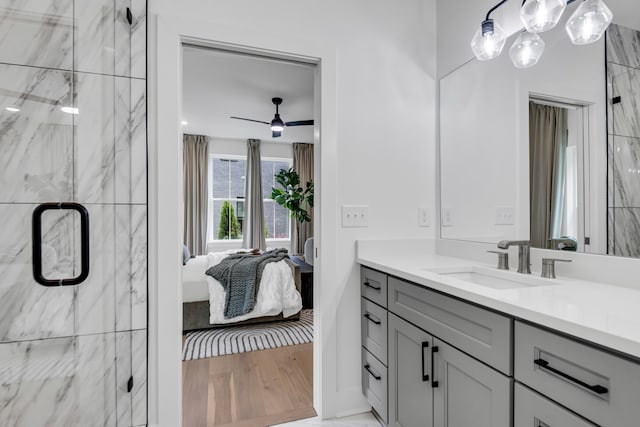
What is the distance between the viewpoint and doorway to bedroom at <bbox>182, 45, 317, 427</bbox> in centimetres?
209

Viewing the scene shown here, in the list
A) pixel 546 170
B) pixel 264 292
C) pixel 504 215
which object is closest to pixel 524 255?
pixel 504 215

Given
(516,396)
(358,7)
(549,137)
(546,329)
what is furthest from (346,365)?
(358,7)

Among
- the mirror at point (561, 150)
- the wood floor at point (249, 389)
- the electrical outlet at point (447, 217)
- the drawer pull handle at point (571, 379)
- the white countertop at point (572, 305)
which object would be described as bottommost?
the wood floor at point (249, 389)

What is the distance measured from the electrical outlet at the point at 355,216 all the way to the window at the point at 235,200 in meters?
4.85

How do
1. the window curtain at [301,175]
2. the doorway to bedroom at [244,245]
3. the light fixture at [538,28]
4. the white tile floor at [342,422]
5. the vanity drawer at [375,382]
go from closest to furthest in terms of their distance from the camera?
the light fixture at [538,28]
the vanity drawer at [375,382]
the white tile floor at [342,422]
the doorway to bedroom at [244,245]
the window curtain at [301,175]

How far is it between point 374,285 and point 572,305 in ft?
3.06

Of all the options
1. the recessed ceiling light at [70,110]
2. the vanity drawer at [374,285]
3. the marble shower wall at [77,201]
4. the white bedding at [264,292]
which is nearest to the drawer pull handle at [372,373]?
the vanity drawer at [374,285]

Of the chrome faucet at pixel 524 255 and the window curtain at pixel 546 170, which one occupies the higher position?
the window curtain at pixel 546 170

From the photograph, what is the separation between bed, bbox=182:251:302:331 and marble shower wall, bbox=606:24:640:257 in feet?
8.72

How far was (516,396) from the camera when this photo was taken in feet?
2.97

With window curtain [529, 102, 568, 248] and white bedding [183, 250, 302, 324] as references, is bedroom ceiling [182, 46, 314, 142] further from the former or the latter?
white bedding [183, 250, 302, 324]

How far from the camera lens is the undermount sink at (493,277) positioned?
134 centimetres

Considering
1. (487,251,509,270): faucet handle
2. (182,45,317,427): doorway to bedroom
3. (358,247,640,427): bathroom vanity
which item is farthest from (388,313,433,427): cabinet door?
(182,45,317,427): doorway to bedroom

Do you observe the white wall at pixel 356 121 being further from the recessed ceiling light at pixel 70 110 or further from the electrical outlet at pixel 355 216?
the recessed ceiling light at pixel 70 110
